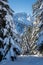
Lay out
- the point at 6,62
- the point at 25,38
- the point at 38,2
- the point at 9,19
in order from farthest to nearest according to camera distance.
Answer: the point at 25,38 → the point at 38,2 → the point at 9,19 → the point at 6,62

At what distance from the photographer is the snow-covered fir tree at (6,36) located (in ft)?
59.5

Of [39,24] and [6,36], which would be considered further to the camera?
[39,24]

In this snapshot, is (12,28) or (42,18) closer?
(12,28)

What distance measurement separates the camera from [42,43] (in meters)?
19.5

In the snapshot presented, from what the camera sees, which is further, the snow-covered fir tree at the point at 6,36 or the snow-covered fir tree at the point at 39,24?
the snow-covered fir tree at the point at 39,24

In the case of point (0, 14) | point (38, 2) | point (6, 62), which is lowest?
point (6, 62)

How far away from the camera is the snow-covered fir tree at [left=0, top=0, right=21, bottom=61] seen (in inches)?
714

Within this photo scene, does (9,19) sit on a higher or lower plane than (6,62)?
higher

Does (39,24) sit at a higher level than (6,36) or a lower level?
higher

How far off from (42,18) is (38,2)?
3108 mm

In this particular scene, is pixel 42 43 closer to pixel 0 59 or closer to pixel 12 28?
pixel 12 28

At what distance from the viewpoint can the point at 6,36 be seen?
18.7m

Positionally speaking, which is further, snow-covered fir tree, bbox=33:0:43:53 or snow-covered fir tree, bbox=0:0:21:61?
snow-covered fir tree, bbox=33:0:43:53

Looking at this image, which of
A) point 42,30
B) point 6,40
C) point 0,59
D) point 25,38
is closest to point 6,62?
point 0,59
